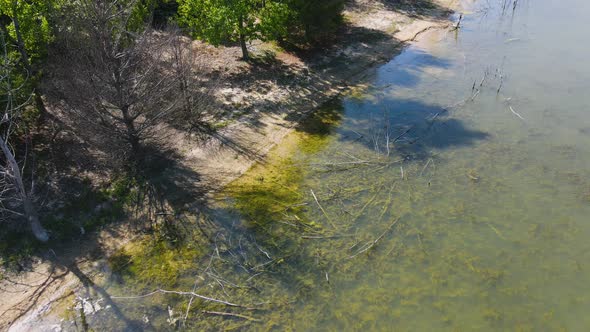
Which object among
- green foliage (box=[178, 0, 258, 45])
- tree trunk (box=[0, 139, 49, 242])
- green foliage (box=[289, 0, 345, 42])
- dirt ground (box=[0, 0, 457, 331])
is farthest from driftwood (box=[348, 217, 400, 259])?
green foliage (box=[289, 0, 345, 42])

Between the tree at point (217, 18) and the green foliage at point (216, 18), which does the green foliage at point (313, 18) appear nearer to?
the tree at point (217, 18)

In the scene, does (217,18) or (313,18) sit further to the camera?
(313,18)

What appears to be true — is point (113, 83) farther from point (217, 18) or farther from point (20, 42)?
point (217, 18)

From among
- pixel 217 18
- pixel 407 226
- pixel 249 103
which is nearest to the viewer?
pixel 407 226

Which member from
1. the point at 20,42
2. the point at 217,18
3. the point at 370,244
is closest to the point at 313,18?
the point at 217,18

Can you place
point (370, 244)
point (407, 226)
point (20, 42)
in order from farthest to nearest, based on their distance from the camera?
point (20, 42)
point (407, 226)
point (370, 244)

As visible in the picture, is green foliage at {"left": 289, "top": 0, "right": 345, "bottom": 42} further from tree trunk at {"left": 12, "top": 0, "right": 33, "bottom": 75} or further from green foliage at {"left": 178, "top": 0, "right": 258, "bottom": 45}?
tree trunk at {"left": 12, "top": 0, "right": 33, "bottom": 75}

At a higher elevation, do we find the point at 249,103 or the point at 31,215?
the point at 249,103
